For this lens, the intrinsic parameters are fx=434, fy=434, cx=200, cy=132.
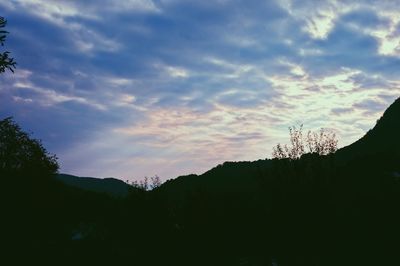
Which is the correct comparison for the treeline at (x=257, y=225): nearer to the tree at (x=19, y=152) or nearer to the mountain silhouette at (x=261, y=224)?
the mountain silhouette at (x=261, y=224)

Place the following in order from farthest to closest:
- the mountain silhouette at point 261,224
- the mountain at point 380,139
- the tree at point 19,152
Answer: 1. the mountain at point 380,139
2. the tree at point 19,152
3. the mountain silhouette at point 261,224

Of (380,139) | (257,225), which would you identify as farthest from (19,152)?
(380,139)

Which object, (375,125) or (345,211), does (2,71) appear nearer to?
(345,211)

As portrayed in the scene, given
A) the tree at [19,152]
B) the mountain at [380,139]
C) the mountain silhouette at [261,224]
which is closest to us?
the mountain silhouette at [261,224]

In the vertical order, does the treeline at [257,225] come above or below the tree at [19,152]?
below

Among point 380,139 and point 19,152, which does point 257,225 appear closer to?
point 19,152

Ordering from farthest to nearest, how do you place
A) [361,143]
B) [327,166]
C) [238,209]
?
[361,143] → [238,209] → [327,166]

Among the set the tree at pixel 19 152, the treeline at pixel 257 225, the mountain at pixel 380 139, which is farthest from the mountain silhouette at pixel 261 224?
the mountain at pixel 380 139

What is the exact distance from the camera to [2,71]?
18.8 m

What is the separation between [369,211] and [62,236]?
3199cm

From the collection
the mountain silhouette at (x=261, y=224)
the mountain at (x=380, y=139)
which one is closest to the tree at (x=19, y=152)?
the mountain silhouette at (x=261, y=224)

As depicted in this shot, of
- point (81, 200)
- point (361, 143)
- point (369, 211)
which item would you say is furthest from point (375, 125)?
point (369, 211)

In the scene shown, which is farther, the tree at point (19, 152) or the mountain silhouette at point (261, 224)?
the tree at point (19, 152)

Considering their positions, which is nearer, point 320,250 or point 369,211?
point 320,250
